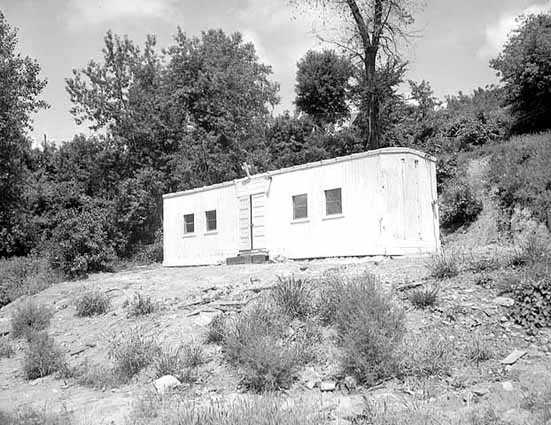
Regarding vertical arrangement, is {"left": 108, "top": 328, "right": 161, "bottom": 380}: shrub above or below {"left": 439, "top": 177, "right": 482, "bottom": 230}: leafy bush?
below

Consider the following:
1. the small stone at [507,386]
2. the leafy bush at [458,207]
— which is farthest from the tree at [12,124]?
the small stone at [507,386]

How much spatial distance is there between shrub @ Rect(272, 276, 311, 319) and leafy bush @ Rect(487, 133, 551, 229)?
13849 millimetres

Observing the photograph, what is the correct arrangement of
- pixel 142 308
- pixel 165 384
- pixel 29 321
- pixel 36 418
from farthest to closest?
pixel 29 321, pixel 142 308, pixel 165 384, pixel 36 418

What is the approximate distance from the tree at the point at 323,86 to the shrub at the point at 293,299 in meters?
25.5

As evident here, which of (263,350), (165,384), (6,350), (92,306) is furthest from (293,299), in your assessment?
(6,350)

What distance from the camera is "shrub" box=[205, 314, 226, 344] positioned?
8.91m

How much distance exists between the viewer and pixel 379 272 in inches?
448

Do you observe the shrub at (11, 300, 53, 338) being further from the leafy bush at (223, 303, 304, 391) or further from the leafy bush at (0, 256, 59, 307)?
the leafy bush at (0, 256, 59, 307)

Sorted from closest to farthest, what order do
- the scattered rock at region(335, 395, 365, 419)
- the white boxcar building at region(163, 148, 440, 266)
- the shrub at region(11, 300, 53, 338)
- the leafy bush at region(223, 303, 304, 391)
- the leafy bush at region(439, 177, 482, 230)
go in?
the scattered rock at region(335, 395, 365, 419)
the leafy bush at region(223, 303, 304, 391)
the shrub at region(11, 300, 53, 338)
the white boxcar building at region(163, 148, 440, 266)
the leafy bush at region(439, 177, 482, 230)

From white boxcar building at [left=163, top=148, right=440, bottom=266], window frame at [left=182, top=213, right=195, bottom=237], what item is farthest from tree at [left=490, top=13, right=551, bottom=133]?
window frame at [left=182, top=213, right=195, bottom=237]

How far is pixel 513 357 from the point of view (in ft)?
22.9

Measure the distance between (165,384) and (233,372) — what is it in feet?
2.97

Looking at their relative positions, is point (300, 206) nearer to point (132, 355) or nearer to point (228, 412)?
point (132, 355)

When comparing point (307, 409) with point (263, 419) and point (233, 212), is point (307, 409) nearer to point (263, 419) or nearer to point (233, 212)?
point (263, 419)
